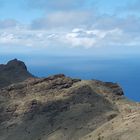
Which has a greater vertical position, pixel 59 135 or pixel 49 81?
pixel 49 81

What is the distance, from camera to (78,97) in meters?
149

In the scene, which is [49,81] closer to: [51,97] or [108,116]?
[51,97]

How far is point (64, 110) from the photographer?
146 m

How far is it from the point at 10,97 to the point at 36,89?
8.02 m

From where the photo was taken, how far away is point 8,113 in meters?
154

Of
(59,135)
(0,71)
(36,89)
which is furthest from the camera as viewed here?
(0,71)

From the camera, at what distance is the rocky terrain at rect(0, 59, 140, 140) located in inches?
5217

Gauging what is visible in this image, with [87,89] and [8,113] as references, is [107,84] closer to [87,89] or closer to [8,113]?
[87,89]

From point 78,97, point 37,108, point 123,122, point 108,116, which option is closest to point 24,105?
point 37,108

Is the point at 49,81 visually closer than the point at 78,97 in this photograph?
No

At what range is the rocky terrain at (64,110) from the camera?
13250cm

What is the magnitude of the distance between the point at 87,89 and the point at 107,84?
39.5 feet

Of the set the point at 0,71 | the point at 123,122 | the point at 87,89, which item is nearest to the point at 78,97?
the point at 87,89

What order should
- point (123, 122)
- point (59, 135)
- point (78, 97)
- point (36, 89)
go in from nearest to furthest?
point (123, 122) → point (59, 135) → point (78, 97) → point (36, 89)
